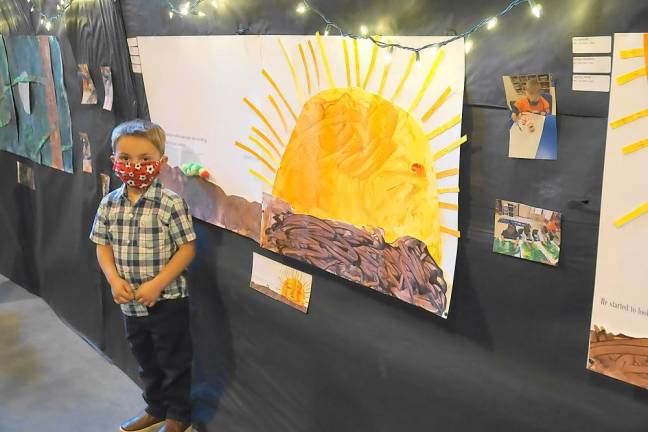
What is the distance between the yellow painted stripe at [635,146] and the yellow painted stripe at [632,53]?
0.44 feet

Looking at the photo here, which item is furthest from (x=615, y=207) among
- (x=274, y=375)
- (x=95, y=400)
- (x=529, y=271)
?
(x=95, y=400)

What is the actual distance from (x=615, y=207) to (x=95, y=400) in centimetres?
211

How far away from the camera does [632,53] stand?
90cm

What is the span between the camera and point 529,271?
1.10 m

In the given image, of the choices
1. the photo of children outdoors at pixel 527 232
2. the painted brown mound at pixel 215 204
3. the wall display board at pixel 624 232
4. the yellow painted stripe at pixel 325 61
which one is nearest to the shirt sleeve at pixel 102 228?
the painted brown mound at pixel 215 204

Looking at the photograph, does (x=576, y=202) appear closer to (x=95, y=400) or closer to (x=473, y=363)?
(x=473, y=363)

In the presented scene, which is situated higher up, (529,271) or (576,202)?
(576,202)

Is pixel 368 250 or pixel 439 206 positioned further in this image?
pixel 368 250

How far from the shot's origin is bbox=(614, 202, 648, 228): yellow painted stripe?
922mm

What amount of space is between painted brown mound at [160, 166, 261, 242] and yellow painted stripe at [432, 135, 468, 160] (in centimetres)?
64

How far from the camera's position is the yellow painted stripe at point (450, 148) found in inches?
44.6

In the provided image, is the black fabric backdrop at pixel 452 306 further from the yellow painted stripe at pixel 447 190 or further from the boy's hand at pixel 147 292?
the boy's hand at pixel 147 292

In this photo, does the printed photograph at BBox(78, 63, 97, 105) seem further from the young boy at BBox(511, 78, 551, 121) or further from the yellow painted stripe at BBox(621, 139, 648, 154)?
the yellow painted stripe at BBox(621, 139, 648, 154)

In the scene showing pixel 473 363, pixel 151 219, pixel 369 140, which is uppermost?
pixel 369 140
